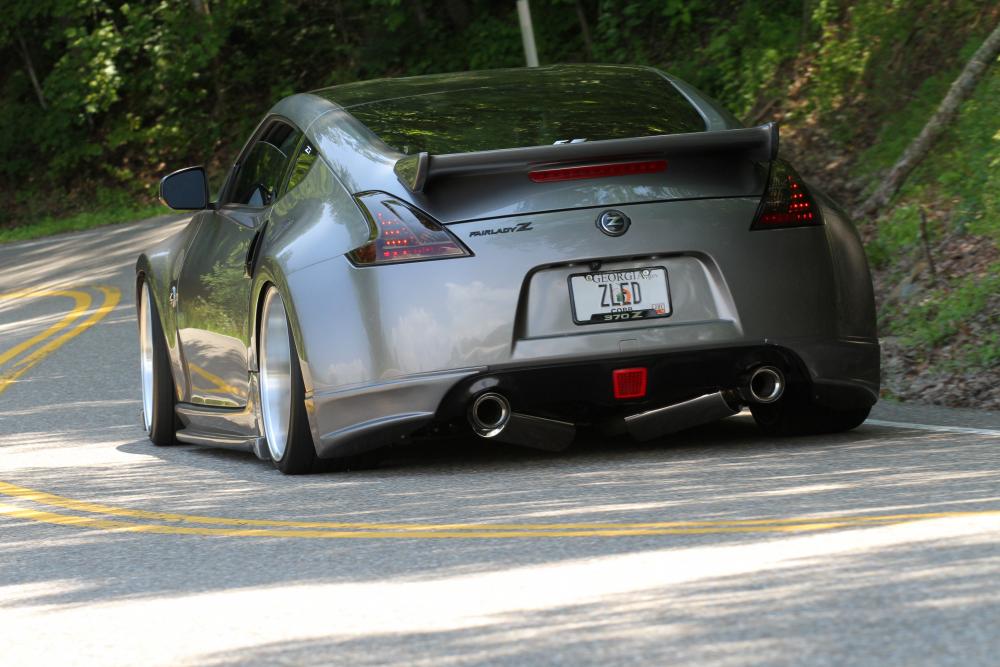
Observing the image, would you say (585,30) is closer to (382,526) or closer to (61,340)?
(61,340)

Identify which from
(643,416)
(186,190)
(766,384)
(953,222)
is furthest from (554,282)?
(953,222)

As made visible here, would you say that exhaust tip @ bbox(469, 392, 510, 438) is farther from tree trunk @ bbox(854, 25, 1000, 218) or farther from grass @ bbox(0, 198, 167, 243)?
grass @ bbox(0, 198, 167, 243)

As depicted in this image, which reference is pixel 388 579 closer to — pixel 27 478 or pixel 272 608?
pixel 272 608

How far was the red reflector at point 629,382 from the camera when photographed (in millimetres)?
6160

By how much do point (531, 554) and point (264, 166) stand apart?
11.1 feet

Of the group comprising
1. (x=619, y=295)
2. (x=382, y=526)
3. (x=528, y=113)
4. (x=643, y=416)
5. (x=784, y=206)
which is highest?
(x=528, y=113)

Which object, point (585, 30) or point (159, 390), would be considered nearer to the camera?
point (159, 390)

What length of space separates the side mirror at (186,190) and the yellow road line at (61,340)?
3.97 m

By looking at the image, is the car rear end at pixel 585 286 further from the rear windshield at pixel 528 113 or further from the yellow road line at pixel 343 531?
the yellow road line at pixel 343 531

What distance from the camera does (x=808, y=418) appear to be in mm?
6883

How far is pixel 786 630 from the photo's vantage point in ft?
12.1

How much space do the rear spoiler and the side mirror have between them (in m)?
1.80

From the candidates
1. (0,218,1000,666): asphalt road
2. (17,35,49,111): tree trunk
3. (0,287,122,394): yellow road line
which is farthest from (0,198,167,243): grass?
(0,218,1000,666): asphalt road

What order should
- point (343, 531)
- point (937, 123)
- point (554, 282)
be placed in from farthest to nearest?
point (937, 123) < point (554, 282) < point (343, 531)
